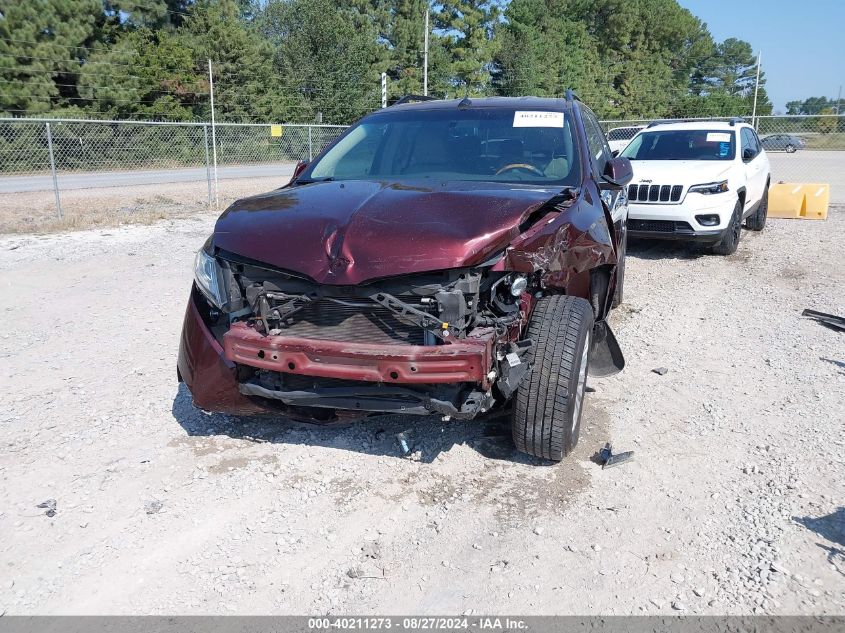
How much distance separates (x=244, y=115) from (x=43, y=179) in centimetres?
1309

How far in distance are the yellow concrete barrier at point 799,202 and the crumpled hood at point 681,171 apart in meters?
4.29

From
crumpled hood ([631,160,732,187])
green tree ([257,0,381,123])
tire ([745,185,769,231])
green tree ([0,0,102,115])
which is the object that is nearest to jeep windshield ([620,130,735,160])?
crumpled hood ([631,160,732,187])

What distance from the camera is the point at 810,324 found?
6156 mm

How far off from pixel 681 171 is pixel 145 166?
16439mm

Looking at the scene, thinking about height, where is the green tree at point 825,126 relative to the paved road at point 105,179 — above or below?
above

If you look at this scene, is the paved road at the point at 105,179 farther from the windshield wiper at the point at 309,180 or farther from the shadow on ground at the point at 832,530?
the shadow on ground at the point at 832,530

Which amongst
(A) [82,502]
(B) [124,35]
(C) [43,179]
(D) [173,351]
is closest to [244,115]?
(B) [124,35]

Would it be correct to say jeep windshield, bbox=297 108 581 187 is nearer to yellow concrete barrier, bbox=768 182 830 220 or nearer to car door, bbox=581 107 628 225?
car door, bbox=581 107 628 225

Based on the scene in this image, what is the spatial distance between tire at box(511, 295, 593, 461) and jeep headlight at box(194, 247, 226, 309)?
4.96 ft

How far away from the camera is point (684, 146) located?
394 inches

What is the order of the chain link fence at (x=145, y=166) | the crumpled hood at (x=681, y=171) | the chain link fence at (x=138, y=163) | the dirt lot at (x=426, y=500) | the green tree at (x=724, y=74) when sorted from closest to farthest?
the dirt lot at (x=426, y=500) → the crumpled hood at (x=681, y=171) → the chain link fence at (x=145, y=166) → the chain link fence at (x=138, y=163) → the green tree at (x=724, y=74)

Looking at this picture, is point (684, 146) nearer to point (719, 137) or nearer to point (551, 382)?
point (719, 137)

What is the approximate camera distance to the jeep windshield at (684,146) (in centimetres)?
980

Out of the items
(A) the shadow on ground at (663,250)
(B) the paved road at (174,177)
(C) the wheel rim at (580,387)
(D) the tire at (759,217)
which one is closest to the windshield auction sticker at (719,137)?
(A) the shadow on ground at (663,250)
